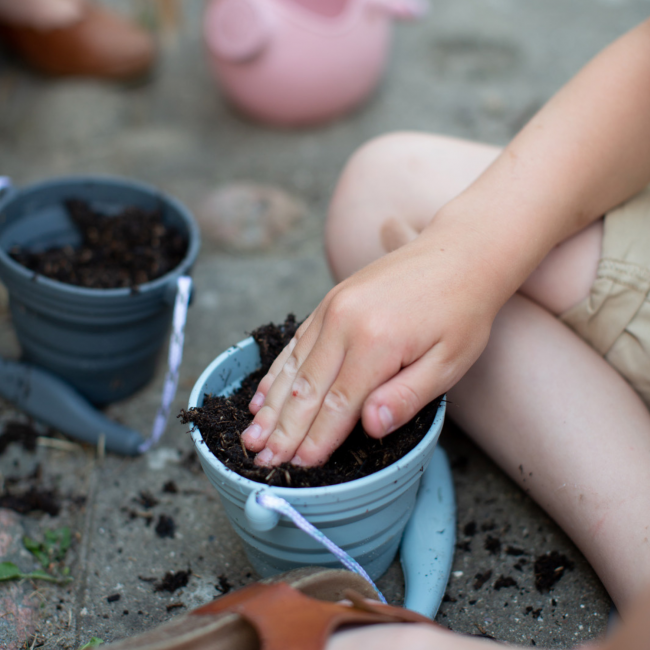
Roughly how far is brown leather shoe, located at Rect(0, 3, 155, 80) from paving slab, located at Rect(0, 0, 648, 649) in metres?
0.07

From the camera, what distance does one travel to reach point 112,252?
53.2 inches

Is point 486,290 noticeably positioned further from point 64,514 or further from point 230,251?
point 230,251

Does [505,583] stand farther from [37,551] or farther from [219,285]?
[219,285]

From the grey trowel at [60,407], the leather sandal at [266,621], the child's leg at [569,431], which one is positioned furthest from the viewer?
the grey trowel at [60,407]

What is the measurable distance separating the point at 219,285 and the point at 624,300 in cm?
103

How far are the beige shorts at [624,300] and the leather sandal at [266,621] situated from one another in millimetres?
515

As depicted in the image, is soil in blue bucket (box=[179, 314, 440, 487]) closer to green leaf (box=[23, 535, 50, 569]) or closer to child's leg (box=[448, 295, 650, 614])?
child's leg (box=[448, 295, 650, 614])

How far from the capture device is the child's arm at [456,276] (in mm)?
758

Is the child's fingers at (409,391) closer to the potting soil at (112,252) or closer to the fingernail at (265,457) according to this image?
the fingernail at (265,457)

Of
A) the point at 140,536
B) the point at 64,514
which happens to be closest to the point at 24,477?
the point at 64,514

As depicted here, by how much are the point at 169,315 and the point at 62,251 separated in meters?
0.27

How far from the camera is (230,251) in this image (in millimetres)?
1813

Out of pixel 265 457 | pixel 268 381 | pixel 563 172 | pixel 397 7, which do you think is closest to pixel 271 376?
pixel 268 381

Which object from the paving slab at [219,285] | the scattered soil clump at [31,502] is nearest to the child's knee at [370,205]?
the paving slab at [219,285]
